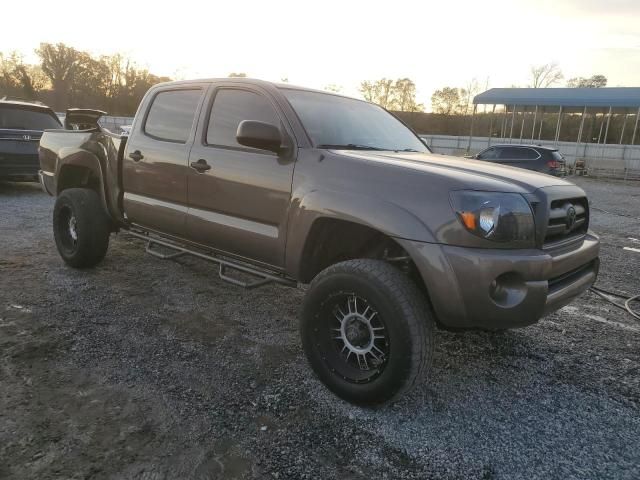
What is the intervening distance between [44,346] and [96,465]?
4.70 feet

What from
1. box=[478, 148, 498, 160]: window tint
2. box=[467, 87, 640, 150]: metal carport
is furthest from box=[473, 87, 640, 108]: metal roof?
box=[478, 148, 498, 160]: window tint

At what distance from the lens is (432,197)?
2.54 m

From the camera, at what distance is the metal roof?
30781mm

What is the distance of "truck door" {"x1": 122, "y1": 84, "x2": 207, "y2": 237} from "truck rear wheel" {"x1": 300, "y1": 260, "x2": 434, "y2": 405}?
5.20ft

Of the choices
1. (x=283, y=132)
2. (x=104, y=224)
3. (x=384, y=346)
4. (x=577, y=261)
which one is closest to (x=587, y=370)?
(x=577, y=261)

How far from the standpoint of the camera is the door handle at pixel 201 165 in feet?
11.8

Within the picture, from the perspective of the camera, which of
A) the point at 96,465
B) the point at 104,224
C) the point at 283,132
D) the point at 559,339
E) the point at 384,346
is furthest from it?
the point at 104,224

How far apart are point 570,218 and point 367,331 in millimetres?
1383

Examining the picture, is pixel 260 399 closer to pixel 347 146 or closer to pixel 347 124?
pixel 347 146

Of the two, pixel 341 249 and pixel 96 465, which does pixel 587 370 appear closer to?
pixel 341 249

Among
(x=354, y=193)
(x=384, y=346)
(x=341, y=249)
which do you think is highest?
(x=354, y=193)

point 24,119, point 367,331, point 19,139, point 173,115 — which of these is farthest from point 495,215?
point 24,119

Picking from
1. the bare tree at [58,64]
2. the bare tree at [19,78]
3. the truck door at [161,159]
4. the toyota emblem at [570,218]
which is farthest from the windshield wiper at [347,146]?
the bare tree at [58,64]

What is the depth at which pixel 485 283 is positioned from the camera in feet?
7.88
